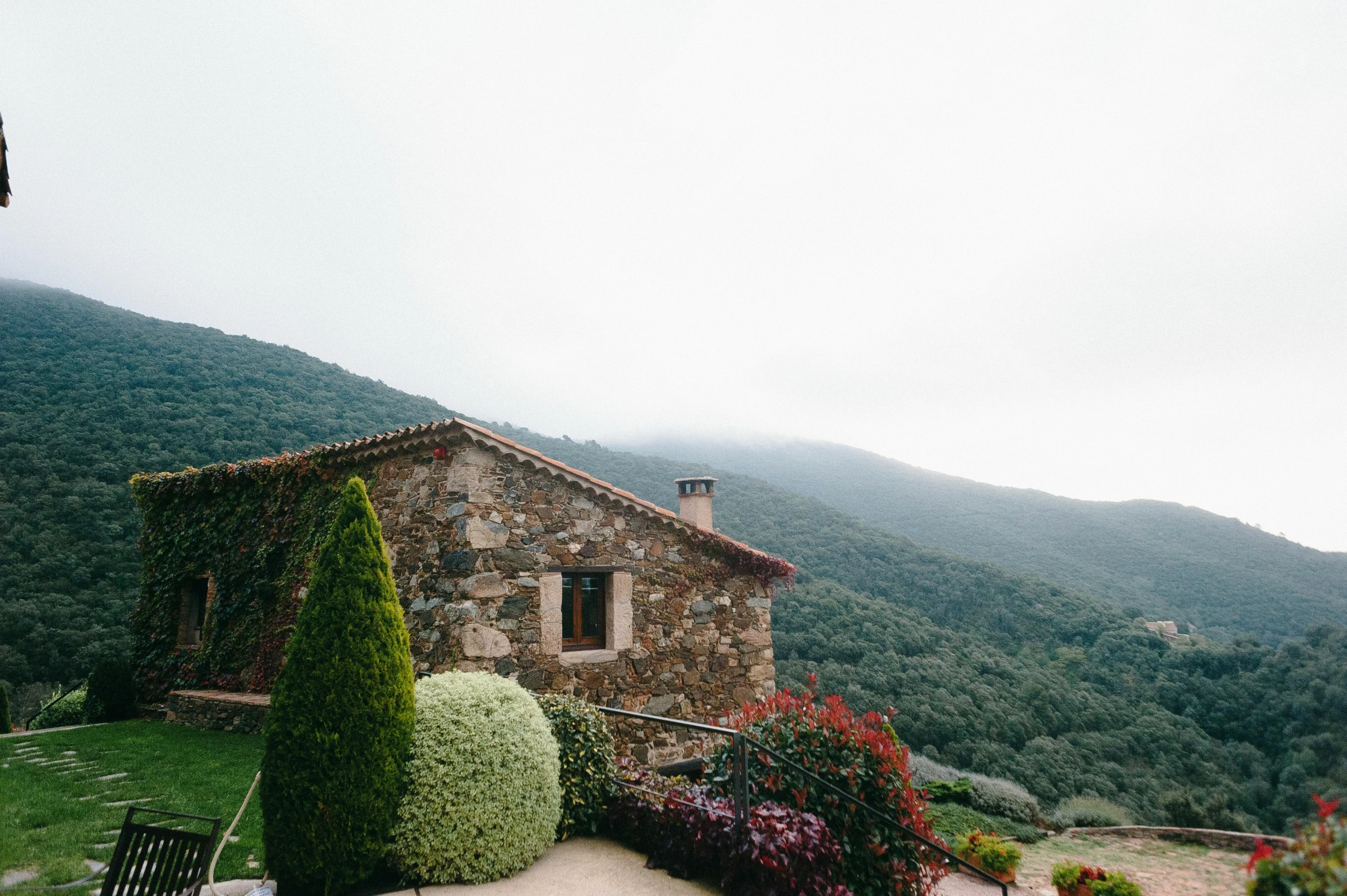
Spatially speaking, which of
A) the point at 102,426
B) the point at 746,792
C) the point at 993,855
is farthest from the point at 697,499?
the point at 102,426

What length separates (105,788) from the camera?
612 centimetres

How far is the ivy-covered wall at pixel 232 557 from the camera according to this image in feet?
30.8

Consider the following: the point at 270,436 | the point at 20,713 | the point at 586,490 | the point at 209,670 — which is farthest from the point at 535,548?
the point at 270,436

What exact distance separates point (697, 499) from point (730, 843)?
298 inches

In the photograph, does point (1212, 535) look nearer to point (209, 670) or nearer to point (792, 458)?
point (792, 458)

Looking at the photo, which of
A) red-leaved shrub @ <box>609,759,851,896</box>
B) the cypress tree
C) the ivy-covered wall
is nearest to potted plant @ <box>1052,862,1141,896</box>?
red-leaved shrub @ <box>609,759,851,896</box>

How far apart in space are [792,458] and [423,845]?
5332 centimetres

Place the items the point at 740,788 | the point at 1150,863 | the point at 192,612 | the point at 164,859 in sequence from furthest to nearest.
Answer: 1. the point at 192,612
2. the point at 1150,863
3. the point at 740,788
4. the point at 164,859

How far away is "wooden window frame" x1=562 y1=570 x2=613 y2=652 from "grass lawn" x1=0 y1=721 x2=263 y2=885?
3.62 meters

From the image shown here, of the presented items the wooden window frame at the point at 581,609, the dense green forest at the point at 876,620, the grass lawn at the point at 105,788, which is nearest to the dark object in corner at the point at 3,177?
the grass lawn at the point at 105,788

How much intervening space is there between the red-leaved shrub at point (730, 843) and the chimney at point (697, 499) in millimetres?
6765

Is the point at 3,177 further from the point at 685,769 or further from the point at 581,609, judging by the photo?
the point at 685,769

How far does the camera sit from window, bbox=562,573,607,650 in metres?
8.27

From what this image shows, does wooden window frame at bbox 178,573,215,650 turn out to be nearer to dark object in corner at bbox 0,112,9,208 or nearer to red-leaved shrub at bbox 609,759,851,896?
dark object in corner at bbox 0,112,9,208
